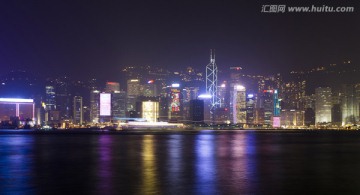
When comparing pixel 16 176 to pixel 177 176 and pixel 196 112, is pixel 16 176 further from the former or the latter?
pixel 196 112

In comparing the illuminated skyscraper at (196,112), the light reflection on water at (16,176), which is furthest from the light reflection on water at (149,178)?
the illuminated skyscraper at (196,112)

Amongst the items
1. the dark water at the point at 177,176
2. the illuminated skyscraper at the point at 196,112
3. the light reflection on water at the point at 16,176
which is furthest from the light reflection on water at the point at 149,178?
the illuminated skyscraper at the point at 196,112

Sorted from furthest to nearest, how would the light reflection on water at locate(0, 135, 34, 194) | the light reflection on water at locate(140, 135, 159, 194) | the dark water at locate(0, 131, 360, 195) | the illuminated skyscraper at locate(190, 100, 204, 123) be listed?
the illuminated skyscraper at locate(190, 100, 204, 123)
the light reflection on water at locate(0, 135, 34, 194)
the dark water at locate(0, 131, 360, 195)
the light reflection on water at locate(140, 135, 159, 194)

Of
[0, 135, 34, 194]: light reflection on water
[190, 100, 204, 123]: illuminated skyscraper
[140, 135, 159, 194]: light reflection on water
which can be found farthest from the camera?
[190, 100, 204, 123]: illuminated skyscraper

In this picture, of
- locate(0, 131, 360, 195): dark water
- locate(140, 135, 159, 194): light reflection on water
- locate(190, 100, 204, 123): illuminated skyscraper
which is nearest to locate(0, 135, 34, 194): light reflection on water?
locate(0, 131, 360, 195): dark water

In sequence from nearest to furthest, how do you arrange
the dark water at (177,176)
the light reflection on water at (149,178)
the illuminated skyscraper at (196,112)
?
the light reflection on water at (149,178) → the dark water at (177,176) → the illuminated skyscraper at (196,112)

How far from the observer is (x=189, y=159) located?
34500 millimetres

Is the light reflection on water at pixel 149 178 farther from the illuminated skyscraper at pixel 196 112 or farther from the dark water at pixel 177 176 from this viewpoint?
the illuminated skyscraper at pixel 196 112

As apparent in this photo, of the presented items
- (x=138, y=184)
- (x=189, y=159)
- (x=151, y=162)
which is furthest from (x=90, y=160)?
(x=138, y=184)

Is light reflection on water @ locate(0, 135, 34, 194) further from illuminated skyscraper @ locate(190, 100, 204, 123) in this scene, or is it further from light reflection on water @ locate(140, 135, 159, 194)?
illuminated skyscraper @ locate(190, 100, 204, 123)

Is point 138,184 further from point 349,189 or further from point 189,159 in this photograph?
point 189,159

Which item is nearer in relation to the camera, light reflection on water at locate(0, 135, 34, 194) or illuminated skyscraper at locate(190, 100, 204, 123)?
light reflection on water at locate(0, 135, 34, 194)

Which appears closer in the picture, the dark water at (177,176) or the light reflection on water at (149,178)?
the light reflection on water at (149,178)

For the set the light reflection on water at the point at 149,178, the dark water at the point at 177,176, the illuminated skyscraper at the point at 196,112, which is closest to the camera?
the light reflection on water at the point at 149,178
